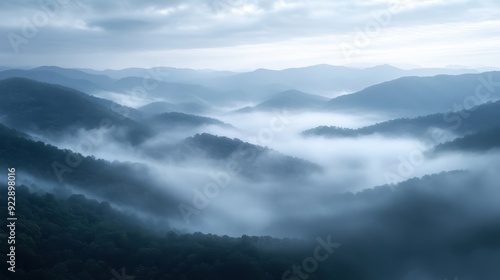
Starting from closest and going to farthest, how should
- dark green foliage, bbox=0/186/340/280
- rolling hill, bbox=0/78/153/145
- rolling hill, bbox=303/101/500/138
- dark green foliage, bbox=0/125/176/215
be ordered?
dark green foliage, bbox=0/186/340/280
dark green foliage, bbox=0/125/176/215
rolling hill, bbox=0/78/153/145
rolling hill, bbox=303/101/500/138

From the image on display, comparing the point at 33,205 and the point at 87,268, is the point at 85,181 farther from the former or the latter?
the point at 87,268

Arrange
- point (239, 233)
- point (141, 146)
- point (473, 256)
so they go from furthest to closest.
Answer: point (141, 146) < point (239, 233) < point (473, 256)

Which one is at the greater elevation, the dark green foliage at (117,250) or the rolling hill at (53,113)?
the rolling hill at (53,113)

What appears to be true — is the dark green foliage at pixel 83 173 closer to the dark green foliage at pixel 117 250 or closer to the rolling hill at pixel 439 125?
the dark green foliage at pixel 117 250

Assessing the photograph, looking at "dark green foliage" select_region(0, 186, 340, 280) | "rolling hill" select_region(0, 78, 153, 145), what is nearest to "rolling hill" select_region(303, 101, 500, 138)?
"rolling hill" select_region(0, 78, 153, 145)

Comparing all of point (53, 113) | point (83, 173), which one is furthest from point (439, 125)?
point (53, 113)

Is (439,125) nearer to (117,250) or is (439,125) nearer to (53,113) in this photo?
(53,113)

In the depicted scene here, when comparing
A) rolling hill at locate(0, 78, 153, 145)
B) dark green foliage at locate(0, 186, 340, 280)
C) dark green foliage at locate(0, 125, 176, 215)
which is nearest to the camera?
dark green foliage at locate(0, 186, 340, 280)

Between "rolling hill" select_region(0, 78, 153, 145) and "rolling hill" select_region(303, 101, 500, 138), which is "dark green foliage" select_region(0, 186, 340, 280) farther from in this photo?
"rolling hill" select_region(303, 101, 500, 138)

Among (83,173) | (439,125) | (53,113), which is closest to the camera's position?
(83,173)

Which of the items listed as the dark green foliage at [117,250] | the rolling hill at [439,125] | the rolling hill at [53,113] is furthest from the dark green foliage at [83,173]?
the rolling hill at [439,125]

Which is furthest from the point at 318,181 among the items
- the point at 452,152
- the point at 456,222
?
the point at 456,222
